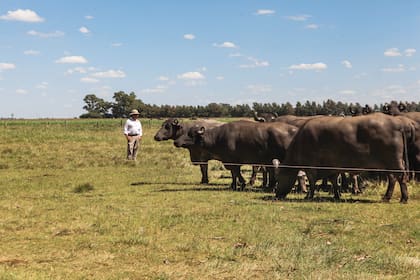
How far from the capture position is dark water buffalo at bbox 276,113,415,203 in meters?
12.2

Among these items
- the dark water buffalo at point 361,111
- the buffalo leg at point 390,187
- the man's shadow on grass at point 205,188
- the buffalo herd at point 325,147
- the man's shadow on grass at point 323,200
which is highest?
the dark water buffalo at point 361,111

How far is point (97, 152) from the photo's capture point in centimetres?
2816

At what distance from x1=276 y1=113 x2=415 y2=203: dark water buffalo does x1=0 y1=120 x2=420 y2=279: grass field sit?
0.73 metres

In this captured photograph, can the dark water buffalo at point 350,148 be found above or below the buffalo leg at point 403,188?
above

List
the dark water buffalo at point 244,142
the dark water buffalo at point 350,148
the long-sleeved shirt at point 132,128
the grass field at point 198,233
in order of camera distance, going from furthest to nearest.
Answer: the long-sleeved shirt at point 132,128, the dark water buffalo at point 244,142, the dark water buffalo at point 350,148, the grass field at point 198,233

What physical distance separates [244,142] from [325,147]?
3.49 m

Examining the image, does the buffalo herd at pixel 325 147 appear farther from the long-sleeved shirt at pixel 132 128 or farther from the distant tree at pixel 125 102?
the distant tree at pixel 125 102

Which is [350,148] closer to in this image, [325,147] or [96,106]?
[325,147]

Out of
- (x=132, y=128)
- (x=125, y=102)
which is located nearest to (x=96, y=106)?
(x=125, y=102)

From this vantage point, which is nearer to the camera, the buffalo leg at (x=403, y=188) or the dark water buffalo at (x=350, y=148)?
the buffalo leg at (x=403, y=188)

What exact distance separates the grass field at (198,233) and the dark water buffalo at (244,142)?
3.68 ft

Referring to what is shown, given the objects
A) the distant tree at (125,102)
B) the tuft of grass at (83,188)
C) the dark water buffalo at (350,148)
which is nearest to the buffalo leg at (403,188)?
the dark water buffalo at (350,148)

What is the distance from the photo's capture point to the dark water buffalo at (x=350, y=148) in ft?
40.2

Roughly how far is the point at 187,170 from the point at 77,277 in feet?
48.5
